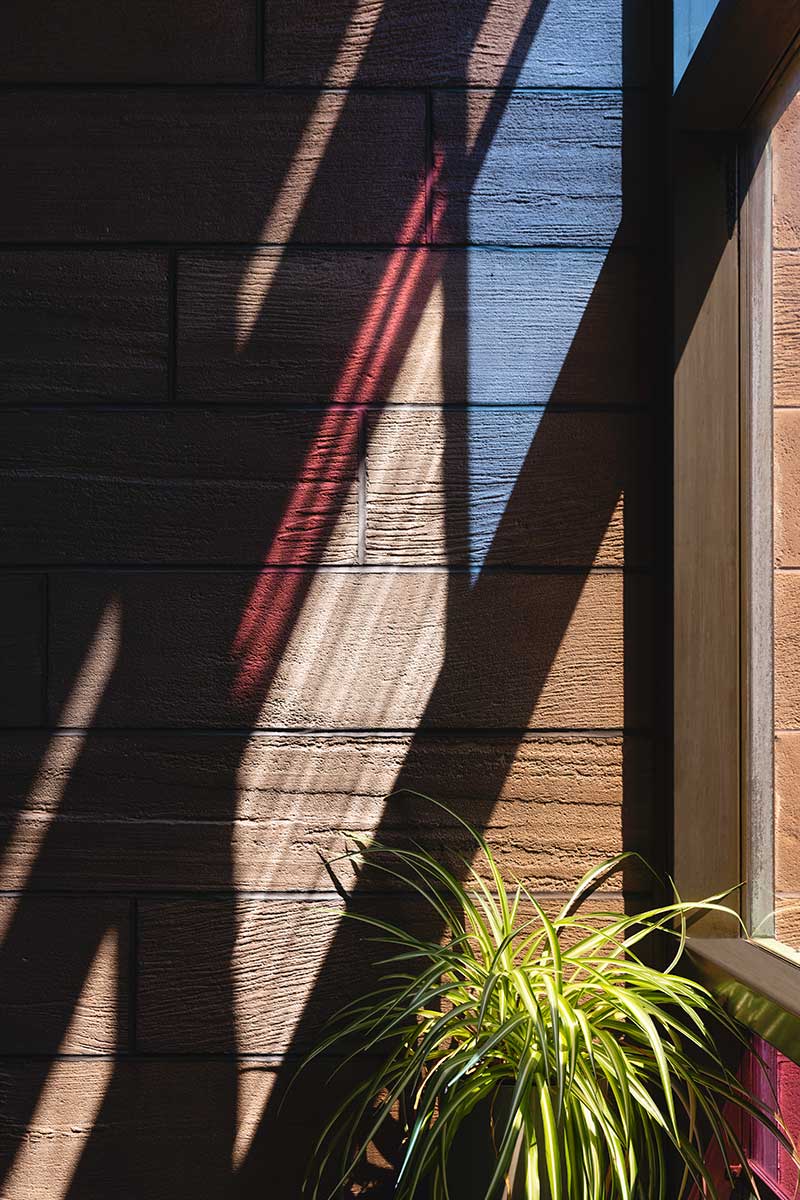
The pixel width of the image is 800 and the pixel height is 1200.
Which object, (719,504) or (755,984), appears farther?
(719,504)

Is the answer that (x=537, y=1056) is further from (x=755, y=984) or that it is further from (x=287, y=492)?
(x=287, y=492)

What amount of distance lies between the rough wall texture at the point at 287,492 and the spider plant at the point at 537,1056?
0.10 metres

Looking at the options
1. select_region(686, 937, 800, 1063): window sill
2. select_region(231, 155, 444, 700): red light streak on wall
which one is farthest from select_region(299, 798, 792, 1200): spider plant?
select_region(231, 155, 444, 700): red light streak on wall

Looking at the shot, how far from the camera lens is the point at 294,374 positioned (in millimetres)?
1417

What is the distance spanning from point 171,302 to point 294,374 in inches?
8.3

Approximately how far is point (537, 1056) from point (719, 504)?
747 mm

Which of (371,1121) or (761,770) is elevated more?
(761,770)

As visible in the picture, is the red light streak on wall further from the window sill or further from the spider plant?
the window sill

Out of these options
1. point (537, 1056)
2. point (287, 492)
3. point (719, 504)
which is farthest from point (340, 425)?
point (537, 1056)

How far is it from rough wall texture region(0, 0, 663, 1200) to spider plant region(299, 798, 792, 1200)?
103 mm

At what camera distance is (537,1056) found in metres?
1.03

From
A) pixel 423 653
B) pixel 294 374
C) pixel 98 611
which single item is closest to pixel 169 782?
pixel 98 611

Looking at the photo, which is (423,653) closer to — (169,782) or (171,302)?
(169,782)

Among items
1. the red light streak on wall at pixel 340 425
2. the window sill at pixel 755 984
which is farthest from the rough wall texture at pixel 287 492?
the window sill at pixel 755 984
